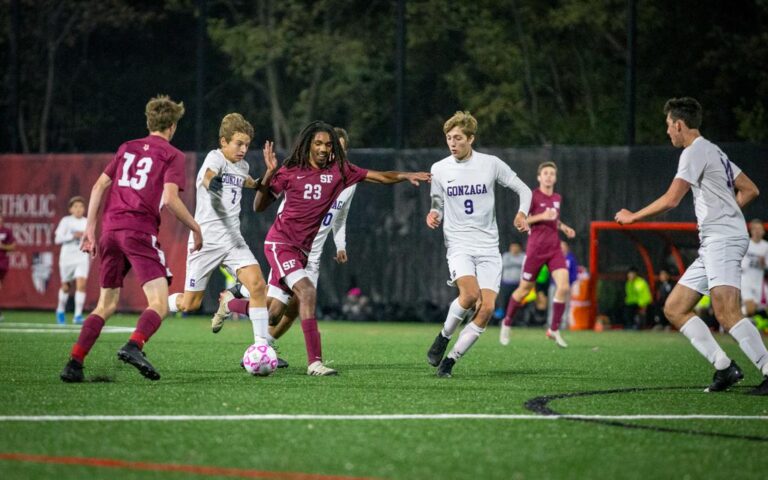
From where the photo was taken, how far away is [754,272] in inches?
→ 768

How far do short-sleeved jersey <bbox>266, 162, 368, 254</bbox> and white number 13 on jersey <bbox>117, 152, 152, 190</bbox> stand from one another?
4.83 feet

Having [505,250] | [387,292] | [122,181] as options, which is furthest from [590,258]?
[122,181]

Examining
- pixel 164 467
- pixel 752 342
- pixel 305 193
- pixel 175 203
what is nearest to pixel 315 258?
pixel 305 193

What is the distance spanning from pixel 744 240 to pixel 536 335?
9.85m

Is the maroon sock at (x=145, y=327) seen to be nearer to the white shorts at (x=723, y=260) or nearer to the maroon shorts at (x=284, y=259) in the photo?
the maroon shorts at (x=284, y=259)

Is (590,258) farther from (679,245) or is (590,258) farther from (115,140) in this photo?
(115,140)

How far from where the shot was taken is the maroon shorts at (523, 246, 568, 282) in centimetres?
1616

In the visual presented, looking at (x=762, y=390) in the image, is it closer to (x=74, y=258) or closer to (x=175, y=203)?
(x=175, y=203)

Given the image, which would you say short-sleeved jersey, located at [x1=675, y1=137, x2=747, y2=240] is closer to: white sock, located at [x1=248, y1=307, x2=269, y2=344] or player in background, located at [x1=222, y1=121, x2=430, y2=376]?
player in background, located at [x1=222, y1=121, x2=430, y2=376]

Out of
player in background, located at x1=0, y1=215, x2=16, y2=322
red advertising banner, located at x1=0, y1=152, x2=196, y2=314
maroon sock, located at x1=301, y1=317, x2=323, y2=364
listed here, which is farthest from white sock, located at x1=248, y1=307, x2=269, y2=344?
red advertising banner, located at x1=0, y1=152, x2=196, y2=314

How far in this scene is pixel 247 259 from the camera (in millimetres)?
11680

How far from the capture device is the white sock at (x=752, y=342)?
372 inches

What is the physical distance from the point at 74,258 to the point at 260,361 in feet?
35.3

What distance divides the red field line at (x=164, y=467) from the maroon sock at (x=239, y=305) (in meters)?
5.61
